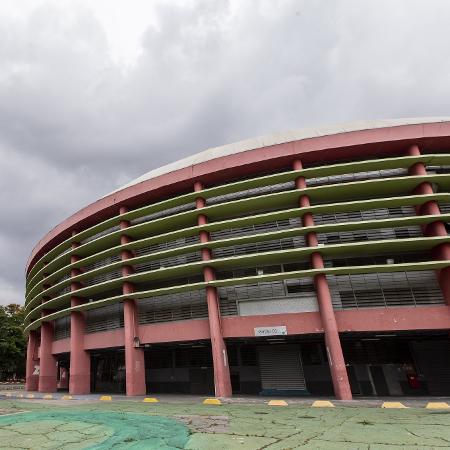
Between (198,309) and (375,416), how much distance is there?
13423 millimetres

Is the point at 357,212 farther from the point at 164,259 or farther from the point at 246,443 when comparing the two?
the point at 246,443

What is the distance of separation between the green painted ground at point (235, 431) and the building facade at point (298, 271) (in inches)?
277

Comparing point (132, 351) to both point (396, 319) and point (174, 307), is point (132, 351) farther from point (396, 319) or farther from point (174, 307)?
point (396, 319)

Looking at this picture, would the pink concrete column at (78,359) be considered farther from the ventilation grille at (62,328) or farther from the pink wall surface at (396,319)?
the pink wall surface at (396,319)

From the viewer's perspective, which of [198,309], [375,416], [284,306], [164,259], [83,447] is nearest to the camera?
[83,447]

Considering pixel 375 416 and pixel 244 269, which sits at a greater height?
pixel 244 269

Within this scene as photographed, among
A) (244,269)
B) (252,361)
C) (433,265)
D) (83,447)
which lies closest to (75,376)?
(252,361)

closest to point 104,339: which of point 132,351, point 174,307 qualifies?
point 132,351

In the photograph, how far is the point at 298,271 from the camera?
1894 centimetres

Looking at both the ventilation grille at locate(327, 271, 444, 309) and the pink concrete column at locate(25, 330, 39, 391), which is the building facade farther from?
the pink concrete column at locate(25, 330, 39, 391)

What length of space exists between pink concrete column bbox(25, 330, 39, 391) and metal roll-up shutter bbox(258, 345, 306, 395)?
25757 millimetres

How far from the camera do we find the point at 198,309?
2264 cm

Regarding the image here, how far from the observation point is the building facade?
61.9 feet

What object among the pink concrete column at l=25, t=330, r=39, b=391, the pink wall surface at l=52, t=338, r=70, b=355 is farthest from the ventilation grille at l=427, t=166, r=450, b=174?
the pink concrete column at l=25, t=330, r=39, b=391
